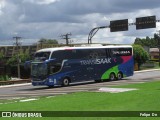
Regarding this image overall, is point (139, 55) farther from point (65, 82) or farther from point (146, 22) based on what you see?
point (65, 82)

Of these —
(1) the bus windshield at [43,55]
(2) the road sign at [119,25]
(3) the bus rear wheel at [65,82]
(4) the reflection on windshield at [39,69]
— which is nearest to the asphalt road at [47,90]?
(3) the bus rear wheel at [65,82]

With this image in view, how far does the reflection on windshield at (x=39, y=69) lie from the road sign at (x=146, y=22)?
26144 millimetres

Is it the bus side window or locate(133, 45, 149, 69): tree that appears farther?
locate(133, 45, 149, 69): tree

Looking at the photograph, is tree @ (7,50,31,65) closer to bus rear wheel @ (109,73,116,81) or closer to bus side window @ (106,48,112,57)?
bus rear wheel @ (109,73,116,81)

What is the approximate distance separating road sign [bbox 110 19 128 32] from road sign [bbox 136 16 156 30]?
1.88 meters

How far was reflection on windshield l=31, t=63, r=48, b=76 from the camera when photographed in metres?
34.3

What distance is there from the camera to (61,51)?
114 ft

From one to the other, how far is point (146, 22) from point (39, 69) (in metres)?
26.8

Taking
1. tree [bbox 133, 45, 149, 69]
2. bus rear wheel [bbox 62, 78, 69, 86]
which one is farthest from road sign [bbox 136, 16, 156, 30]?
bus rear wheel [bbox 62, 78, 69, 86]

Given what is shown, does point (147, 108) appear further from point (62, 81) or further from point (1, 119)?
point (62, 81)

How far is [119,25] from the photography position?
60.7 meters

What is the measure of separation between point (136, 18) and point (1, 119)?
48.9 m

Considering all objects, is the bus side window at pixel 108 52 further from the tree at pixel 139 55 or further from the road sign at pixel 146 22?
the tree at pixel 139 55

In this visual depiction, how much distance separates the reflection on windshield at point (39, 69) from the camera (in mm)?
34312
